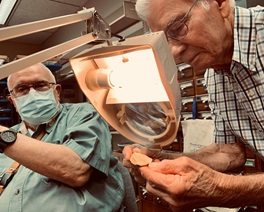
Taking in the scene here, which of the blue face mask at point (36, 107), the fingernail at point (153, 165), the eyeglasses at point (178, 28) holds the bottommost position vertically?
the blue face mask at point (36, 107)

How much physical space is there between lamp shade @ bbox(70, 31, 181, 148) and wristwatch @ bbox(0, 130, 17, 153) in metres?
0.50

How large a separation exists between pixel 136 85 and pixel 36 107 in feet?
2.71

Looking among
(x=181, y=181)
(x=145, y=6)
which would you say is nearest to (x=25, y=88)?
(x=145, y=6)

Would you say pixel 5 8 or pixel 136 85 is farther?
pixel 5 8

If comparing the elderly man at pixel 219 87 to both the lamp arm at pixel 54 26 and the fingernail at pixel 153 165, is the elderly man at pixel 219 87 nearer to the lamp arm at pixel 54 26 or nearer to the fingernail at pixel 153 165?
the fingernail at pixel 153 165

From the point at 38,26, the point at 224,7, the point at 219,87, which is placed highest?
the point at 38,26

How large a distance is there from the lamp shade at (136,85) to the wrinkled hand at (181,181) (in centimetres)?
7

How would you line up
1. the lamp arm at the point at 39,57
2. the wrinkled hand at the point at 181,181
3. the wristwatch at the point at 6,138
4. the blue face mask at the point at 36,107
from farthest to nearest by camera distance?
the blue face mask at the point at 36,107
the wristwatch at the point at 6,138
the wrinkled hand at the point at 181,181
the lamp arm at the point at 39,57

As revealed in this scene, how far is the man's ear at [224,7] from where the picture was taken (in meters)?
0.80

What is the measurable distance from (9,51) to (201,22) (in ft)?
14.0

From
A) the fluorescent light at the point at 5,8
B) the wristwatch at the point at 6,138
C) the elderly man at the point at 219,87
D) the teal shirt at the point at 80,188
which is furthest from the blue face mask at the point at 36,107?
the fluorescent light at the point at 5,8

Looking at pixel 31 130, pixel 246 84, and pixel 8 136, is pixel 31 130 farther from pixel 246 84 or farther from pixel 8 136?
pixel 246 84

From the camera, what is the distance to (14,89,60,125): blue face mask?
1.25 meters

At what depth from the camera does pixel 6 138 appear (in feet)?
3.15
